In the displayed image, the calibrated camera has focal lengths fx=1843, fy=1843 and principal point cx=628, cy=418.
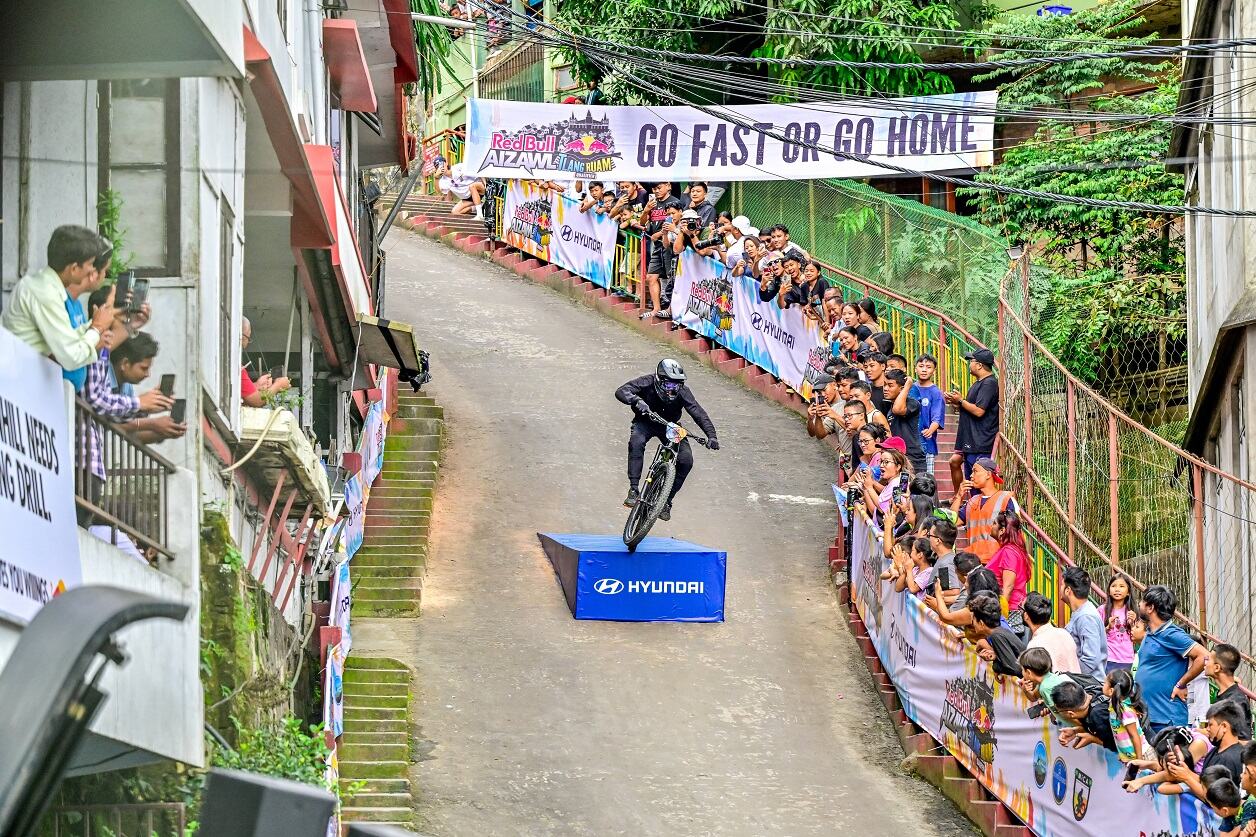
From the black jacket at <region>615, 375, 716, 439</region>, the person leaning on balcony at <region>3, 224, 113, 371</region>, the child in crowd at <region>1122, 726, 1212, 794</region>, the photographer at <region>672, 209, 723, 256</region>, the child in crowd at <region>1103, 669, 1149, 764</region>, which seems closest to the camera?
the person leaning on balcony at <region>3, 224, 113, 371</region>

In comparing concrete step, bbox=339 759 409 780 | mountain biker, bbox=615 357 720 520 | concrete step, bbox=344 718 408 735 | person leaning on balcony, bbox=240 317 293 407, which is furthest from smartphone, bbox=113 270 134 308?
mountain biker, bbox=615 357 720 520

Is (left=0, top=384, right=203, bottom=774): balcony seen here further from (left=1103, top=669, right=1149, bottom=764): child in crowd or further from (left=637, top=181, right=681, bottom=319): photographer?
(left=637, top=181, right=681, bottom=319): photographer

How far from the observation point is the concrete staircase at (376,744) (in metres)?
13.6

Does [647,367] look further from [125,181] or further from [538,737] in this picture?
[125,181]

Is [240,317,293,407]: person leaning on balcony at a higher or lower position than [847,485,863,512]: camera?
higher

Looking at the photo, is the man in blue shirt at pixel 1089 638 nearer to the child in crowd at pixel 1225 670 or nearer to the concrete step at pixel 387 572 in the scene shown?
the child in crowd at pixel 1225 670

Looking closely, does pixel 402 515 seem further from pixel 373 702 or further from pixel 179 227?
pixel 179 227

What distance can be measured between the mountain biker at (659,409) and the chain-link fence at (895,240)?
3977mm

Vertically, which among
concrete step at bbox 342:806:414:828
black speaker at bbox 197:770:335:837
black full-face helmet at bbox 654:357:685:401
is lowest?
concrete step at bbox 342:806:414:828

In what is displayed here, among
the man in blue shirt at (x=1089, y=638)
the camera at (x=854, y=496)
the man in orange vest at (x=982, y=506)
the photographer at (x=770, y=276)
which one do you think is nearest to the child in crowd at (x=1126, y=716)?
the man in blue shirt at (x=1089, y=638)

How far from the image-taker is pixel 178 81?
10102mm

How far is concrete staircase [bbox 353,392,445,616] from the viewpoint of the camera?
18.3m

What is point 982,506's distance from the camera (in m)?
15.6

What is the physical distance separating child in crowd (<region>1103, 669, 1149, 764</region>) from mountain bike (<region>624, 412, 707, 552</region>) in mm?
6868
